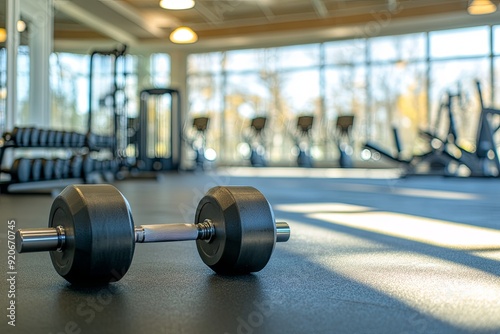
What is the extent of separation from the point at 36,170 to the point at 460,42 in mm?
8912

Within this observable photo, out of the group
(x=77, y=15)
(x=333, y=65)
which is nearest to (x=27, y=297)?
(x=77, y=15)

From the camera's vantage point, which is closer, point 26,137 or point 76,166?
point 26,137

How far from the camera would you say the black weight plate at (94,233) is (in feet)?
3.48

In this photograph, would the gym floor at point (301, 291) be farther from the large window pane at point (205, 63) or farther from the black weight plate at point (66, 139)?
the large window pane at point (205, 63)

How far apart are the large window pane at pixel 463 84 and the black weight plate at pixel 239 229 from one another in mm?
9851

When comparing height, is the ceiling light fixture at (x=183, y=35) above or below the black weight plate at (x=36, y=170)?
above

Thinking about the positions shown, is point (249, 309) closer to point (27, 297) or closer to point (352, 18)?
point (27, 297)

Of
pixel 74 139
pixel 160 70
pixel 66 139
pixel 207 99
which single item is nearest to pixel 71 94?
pixel 160 70

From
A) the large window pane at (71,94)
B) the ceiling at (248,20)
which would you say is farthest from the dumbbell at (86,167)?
the large window pane at (71,94)

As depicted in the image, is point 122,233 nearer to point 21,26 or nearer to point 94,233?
point 94,233

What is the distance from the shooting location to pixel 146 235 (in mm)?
1196

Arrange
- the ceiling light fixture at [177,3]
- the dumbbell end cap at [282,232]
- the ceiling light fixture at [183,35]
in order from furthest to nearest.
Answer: the ceiling light fixture at [183,35] < the ceiling light fixture at [177,3] < the dumbbell end cap at [282,232]

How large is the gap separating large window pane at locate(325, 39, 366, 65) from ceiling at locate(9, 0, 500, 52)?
0.87ft

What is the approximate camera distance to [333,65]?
1183cm
